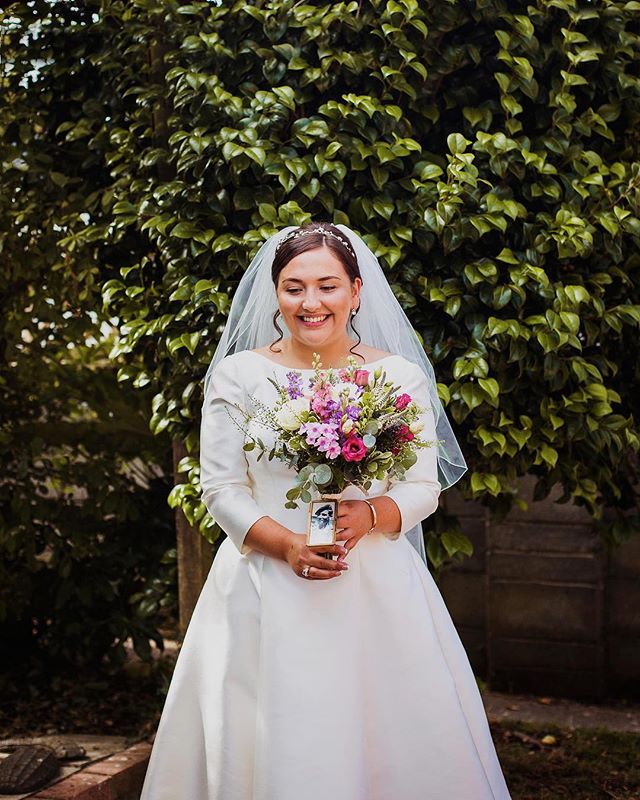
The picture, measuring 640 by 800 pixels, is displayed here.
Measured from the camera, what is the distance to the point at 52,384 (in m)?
5.19

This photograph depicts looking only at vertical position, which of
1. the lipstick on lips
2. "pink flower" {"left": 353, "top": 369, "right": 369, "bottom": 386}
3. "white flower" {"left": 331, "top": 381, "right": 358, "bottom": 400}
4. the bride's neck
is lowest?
"white flower" {"left": 331, "top": 381, "right": 358, "bottom": 400}

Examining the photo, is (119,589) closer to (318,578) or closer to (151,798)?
(151,798)

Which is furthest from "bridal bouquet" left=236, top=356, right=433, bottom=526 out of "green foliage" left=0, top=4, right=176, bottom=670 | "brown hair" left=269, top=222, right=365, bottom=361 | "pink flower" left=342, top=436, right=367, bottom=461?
"green foliage" left=0, top=4, right=176, bottom=670

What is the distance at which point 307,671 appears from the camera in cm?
277

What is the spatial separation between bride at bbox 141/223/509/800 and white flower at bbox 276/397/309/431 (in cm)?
30

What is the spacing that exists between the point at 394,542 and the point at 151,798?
39.5 inches

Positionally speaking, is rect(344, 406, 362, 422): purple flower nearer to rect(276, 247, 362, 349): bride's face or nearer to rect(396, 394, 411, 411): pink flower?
rect(396, 394, 411, 411): pink flower

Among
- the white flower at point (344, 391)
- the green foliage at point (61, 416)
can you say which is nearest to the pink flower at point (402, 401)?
the white flower at point (344, 391)

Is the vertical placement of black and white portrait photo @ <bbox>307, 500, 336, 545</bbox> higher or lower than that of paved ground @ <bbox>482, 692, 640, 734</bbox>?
higher

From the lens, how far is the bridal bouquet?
8.45 ft

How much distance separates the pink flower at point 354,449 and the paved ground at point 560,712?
3032 mm

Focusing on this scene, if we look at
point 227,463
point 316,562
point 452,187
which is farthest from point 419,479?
point 452,187

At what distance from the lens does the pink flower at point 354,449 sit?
256 centimetres

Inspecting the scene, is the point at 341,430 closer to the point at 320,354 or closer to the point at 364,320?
the point at 320,354
